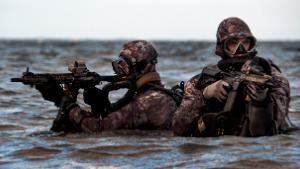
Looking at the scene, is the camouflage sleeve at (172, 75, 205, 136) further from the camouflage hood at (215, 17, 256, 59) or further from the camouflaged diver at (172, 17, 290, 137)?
the camouflage hood at (215, 17, 256, 59)

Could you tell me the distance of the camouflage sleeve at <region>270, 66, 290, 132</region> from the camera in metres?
8.02

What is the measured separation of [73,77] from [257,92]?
2.83m

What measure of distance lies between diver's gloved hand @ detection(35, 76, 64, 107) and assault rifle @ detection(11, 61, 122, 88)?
0.13 ft

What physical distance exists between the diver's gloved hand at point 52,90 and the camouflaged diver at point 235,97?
172 cm

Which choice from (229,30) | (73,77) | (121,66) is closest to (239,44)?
(229,30)

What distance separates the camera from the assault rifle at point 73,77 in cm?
945

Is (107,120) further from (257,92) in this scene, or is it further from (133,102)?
(257,92)

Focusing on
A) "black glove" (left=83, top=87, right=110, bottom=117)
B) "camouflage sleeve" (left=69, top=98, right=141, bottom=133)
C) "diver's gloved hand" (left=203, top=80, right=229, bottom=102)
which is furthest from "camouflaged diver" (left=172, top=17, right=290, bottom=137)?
"black glove" (left=83, top=87, right=110, bottom=117)

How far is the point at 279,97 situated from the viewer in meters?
8.09

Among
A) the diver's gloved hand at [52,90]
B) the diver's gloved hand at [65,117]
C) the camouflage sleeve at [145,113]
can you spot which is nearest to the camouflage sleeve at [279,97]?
the camouflage sleeve at [145,113]

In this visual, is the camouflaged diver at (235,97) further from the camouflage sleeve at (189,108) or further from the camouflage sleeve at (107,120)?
the camouflage sleeve at (107,120)

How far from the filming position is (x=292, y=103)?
44.9ft

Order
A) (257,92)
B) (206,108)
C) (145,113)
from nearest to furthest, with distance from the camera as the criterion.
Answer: (257,92), (206,108), (145,113)

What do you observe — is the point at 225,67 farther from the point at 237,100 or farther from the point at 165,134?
the point at 165,134
